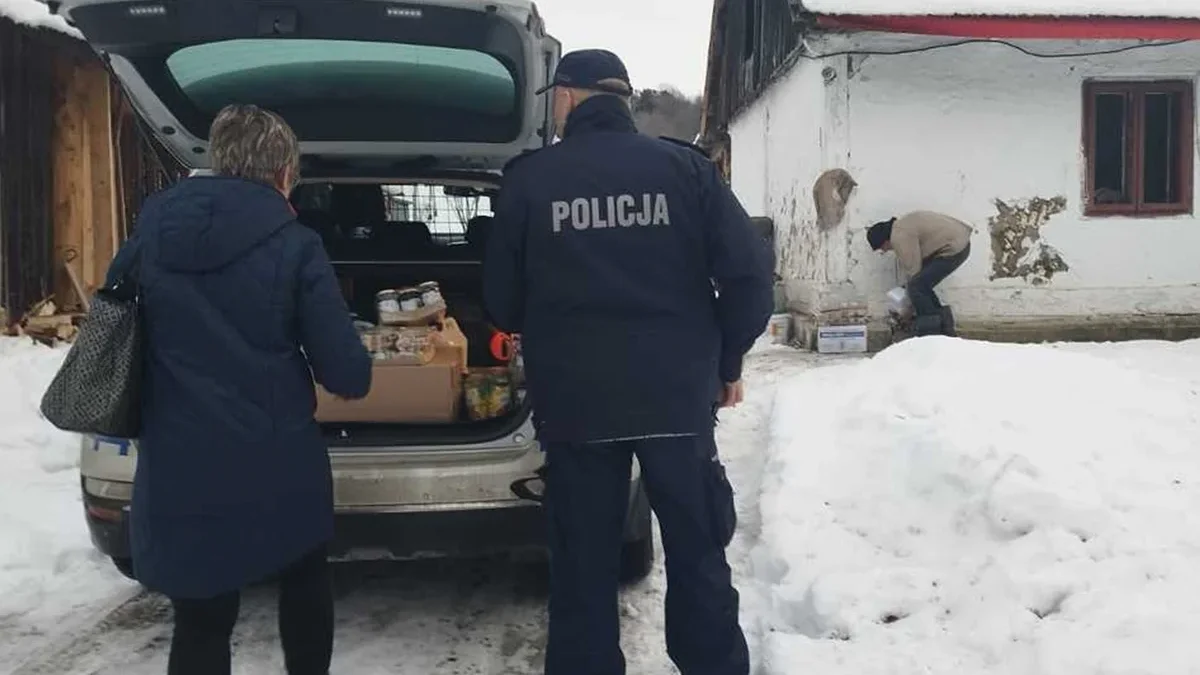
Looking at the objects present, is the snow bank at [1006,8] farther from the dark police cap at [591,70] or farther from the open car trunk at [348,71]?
the dark police cap at [591,70]

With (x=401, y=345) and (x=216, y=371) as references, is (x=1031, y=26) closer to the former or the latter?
(x=401, y=345)

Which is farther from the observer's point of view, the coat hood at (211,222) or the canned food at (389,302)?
the canned food at (389,302)

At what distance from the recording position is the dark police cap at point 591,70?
→ 2557mm

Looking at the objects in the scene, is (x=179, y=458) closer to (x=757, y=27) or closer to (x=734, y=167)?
(x=757, y=27)

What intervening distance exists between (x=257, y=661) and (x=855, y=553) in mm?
2052

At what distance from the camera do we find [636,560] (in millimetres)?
3623

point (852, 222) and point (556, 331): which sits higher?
point (852, 222)

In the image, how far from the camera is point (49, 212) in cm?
944

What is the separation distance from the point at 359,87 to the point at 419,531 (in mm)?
1803

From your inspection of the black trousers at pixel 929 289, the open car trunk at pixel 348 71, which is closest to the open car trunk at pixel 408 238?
the open car trunk at pixel 348 71

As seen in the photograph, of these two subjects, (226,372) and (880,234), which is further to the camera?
(880,234)

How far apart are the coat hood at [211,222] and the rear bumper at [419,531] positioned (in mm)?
1099

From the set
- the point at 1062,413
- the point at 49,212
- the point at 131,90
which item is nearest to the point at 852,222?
the point at 1062,413

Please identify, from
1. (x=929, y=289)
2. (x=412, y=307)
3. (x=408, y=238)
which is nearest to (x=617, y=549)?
(x=412, y=307)
